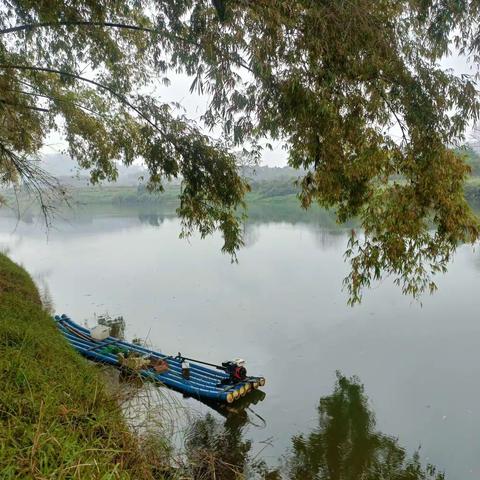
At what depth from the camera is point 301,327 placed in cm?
1134

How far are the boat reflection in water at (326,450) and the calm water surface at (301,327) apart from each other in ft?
0.68

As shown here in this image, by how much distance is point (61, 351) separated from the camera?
5.16 meters

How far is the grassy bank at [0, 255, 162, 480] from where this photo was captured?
2432 millimetres

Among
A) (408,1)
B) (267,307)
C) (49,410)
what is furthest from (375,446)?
(267,307)

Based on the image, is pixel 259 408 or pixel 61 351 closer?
pixel 61 351

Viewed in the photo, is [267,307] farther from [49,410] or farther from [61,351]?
[49,410]

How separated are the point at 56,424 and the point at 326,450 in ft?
15.1

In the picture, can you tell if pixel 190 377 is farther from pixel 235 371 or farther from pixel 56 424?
pixel 56 424

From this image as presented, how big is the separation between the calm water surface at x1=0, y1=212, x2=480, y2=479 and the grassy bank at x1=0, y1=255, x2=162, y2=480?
358 cm

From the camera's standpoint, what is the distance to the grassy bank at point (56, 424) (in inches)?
95.7

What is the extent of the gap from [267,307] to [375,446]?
22.3 ft

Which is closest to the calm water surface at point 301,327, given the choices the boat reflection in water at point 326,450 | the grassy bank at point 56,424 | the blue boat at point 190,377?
the boat reflection in water at point 326,450

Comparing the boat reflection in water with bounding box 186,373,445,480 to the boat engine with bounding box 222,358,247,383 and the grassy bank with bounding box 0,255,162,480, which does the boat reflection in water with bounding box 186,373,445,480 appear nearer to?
the boat engine with bounding box 222,358,247,383

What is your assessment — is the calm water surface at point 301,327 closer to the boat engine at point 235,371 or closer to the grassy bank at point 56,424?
the boat engine at point 235,371
